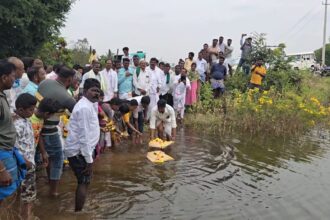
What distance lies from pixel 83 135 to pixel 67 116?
2418 millimetres

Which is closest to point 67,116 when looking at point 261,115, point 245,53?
point 261,115

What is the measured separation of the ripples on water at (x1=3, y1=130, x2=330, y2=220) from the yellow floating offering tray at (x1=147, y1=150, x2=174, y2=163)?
132 mm

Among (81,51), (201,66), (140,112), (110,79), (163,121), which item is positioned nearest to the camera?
(163,121)

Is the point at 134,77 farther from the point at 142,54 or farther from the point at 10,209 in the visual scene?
the point at 10,209

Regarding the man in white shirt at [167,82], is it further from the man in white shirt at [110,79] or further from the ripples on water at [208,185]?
the ripples on water at [208,185]

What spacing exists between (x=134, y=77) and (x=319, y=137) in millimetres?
5363

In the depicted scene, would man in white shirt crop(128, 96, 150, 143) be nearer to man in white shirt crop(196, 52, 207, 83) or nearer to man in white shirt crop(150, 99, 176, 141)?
man in white shirt crop(150, 99, 176, 141)

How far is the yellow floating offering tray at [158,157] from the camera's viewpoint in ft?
27.5

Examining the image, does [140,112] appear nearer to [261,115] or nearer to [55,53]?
[261,115]

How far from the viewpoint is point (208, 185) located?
693 centimetres

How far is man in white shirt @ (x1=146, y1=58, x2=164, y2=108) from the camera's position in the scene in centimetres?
1234

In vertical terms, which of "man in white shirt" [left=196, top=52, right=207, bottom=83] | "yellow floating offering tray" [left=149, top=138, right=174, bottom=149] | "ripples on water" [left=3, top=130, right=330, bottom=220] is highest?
"man in white shirt" [left=196, top=52, right=207, bottom=83]

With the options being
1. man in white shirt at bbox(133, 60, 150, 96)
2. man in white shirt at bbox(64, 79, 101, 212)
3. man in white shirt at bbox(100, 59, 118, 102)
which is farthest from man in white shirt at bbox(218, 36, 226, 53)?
man in white shirt at bbox(64, 79, 101, 212)

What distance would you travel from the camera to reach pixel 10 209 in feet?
17.6
